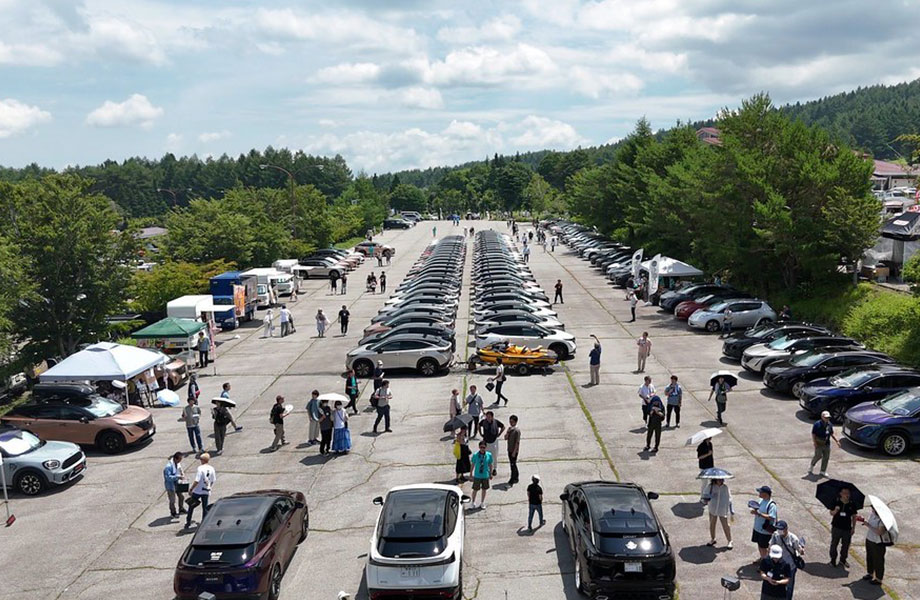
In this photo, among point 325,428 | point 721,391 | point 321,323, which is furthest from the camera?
point 321,323

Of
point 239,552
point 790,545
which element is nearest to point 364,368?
point 239,552

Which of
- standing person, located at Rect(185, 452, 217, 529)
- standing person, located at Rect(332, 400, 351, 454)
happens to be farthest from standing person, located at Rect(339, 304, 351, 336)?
standing person, located at Rect(185, 452, 217, 529)

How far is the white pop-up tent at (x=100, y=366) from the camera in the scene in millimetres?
23172

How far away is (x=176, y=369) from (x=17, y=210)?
9.64 metres

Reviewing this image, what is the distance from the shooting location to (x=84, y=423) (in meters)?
20.1

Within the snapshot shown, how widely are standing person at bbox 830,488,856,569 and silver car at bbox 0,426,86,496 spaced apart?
52.5 ft

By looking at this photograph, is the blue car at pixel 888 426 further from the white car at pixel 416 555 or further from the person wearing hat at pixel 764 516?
the white car at pixel 416 555

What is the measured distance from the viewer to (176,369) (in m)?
27.5

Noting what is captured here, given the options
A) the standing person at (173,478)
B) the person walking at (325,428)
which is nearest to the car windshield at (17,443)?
the standing person at (173,478)

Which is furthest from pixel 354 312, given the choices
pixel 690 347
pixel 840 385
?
pixel 840 385

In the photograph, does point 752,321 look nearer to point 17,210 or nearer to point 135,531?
point 135,531

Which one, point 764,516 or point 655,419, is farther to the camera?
point 655,419

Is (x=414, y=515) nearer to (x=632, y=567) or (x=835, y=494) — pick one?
Result: (x=632, y=567)

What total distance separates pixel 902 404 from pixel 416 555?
43.8 feet
